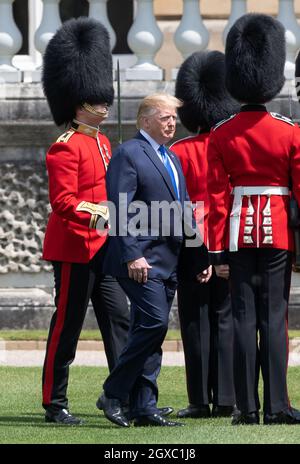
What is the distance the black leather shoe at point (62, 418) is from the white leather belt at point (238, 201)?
1.12 m

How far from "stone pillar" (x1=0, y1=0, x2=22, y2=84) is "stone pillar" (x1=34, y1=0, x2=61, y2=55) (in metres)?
0.17

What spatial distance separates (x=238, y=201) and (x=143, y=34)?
4588 mm

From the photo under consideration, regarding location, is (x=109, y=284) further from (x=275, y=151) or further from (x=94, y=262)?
(x=275, y=151)

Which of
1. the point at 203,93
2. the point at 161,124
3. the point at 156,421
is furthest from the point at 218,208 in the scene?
the point at 203,93

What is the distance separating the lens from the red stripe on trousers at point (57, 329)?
8.85 metres

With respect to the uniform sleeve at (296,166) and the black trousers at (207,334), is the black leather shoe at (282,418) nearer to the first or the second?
the black trousers at (207,334)

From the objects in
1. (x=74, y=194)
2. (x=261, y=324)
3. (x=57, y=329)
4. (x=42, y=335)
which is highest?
(x=74, y=194)

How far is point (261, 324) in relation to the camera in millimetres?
8406

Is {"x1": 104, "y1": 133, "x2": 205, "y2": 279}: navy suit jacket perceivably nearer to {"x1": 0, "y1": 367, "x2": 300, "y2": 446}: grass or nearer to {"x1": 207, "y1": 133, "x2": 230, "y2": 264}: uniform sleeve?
{"x1": 207, "y1": 133, "x2": 230, "y2": 264}: uniform sleeve

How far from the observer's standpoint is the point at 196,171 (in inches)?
367

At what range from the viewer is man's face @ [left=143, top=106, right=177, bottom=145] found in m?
8.62

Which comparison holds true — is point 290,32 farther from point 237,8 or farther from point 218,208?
point 218,208
